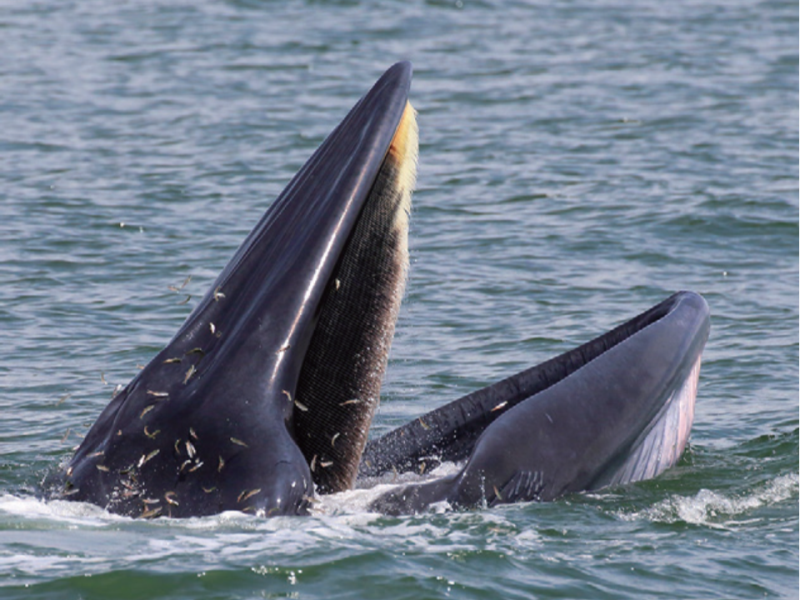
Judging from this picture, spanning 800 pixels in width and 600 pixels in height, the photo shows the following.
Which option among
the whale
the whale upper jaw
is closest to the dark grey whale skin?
the whale

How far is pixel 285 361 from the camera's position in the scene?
6.77 meters

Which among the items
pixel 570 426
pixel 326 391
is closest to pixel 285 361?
pixel 326 391

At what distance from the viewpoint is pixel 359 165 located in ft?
23.4

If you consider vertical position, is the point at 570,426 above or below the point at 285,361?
below

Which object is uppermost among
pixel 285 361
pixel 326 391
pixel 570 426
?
pixel 285 361

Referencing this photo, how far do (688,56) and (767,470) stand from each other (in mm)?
19061

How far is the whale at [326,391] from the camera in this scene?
21.4 feet

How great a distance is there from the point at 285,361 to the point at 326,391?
582mm

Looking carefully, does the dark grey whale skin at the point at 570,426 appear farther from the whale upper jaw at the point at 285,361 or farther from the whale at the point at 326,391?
the whale upper jaw at the point at 285,361

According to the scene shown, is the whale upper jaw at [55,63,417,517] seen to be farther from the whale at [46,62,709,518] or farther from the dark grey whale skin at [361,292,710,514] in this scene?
the dark grey whale skin at [361,292,710,514]

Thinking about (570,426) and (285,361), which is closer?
(285,361)

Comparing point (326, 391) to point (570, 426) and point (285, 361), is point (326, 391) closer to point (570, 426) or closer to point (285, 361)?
point (285, 361)

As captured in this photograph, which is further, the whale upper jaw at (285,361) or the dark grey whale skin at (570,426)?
the dark grey whale skin at (570,426)

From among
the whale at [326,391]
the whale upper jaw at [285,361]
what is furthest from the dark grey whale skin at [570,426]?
the whale upper jaw at [285,361]
